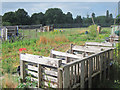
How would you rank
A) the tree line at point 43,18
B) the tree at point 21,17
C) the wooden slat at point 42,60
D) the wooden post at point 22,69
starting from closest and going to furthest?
the wooden slat at point 42,60, the wooden post at point 22,69, the tree line at point 43,18, the tree at point 21,17

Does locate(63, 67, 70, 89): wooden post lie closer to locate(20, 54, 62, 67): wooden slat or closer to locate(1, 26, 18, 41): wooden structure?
locate(20, 54, 62, 67): wooden slat

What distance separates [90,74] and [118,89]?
0.71m

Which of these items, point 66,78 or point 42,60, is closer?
point 66,78

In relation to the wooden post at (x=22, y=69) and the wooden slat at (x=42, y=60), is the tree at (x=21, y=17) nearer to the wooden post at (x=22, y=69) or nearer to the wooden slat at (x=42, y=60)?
the wooden post at (x=22, y=69)

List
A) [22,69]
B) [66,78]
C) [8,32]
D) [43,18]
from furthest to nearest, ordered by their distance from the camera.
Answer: [43,18]
[8,32]
[22,69]
[66,78]

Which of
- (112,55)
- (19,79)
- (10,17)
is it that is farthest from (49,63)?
(10,17)

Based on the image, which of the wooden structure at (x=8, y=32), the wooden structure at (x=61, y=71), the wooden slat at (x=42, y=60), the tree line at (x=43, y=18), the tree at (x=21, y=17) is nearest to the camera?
the wooden structure at (x=61, y=71)

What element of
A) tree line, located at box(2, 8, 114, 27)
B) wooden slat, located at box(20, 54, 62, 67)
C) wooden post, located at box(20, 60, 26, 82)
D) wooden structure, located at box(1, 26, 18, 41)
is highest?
tree line, located at box(2, 8, 114, 27)

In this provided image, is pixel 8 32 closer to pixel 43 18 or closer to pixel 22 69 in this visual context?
pixel 22 69

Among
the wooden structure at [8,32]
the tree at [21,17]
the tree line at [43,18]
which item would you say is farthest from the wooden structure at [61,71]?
the tree at [21,17]

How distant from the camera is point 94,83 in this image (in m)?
4.21

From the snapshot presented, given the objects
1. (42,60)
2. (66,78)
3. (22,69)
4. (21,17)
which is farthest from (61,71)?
(21,17)

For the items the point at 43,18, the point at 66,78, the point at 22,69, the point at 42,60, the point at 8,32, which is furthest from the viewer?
the point at 43,18


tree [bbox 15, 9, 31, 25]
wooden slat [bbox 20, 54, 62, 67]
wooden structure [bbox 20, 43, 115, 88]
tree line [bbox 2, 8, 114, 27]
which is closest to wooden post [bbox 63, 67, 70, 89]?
wooden structure [bbox 20, 43, 115, 88]
